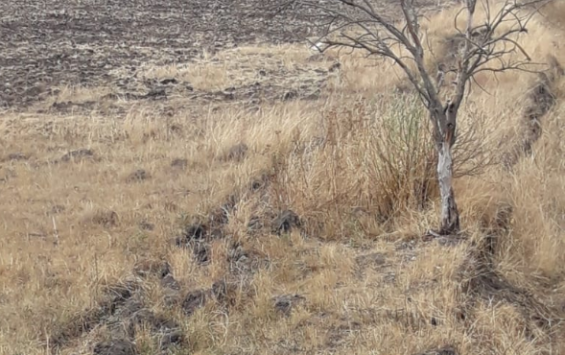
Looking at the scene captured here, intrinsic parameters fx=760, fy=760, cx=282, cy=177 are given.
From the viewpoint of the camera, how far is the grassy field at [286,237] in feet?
13.2

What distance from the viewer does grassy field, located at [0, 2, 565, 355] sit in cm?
402

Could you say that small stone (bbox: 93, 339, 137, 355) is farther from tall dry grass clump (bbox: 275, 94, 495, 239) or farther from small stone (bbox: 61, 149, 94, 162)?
small stone (bbox: 61, 149, 94, 162)

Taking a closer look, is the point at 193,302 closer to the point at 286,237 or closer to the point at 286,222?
the point at 286,237

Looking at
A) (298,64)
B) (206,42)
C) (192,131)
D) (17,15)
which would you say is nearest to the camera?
(192,131)

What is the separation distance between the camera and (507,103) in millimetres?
8000

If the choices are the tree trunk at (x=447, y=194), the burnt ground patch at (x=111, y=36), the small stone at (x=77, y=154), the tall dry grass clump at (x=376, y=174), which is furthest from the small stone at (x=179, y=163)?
the burnt ground patch at (x=111, y=36)

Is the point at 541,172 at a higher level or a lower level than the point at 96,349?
higher

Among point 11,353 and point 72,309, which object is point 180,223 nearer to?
point 72,309

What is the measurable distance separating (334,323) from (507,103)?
184 inches

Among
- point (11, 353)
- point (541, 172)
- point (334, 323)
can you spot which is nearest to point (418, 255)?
point (334, 323)

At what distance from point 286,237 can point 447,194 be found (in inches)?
43.7

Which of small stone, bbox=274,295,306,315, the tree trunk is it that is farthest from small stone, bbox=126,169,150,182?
the tree trunk

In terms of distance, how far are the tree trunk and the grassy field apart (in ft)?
0.38

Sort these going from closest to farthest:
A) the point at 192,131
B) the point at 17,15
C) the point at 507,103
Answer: the point at 507,103 < the point at 192,131 < the point at 17,15
